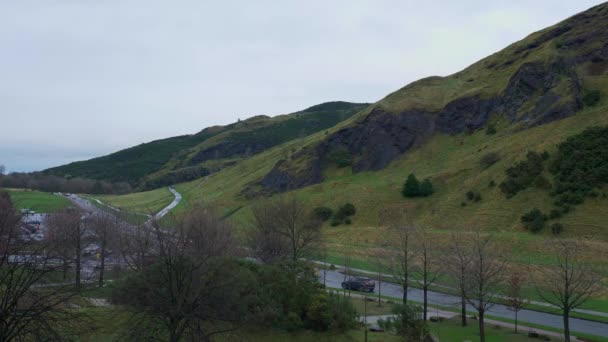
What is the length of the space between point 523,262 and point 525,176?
71.2 ft

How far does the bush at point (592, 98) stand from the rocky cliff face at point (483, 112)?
0.97 meters

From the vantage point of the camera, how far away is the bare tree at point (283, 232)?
34156 mm

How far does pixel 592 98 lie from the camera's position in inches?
2516

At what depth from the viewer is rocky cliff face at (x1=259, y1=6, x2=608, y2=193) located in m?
71.2

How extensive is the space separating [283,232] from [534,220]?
2542 centimetres

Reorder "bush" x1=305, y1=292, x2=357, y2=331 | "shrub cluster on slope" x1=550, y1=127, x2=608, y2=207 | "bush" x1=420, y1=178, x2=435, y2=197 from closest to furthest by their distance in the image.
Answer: "bush" x1=305, y1=292, x2=357, y2=331
"shrub cluster on slope" x1=550, y1=127, x2=608, y2=207
"bush" x1=420, y1=178, x2=435, y2=197

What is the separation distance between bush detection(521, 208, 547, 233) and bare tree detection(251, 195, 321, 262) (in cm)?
2091

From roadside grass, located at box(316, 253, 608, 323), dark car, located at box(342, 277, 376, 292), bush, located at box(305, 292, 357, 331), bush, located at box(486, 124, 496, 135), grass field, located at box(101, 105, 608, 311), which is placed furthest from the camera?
bush, located at box(486, 124, 496, 135)

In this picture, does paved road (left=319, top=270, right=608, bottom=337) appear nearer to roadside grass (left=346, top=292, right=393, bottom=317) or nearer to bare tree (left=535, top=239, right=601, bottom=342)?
bare tree (left=535, top=239, right=601, bottom=342)

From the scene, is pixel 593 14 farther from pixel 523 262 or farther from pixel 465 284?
pixel 465 284

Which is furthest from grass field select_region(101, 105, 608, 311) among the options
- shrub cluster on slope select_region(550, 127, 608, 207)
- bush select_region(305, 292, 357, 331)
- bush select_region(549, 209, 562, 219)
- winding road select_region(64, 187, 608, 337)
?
bush select_region(305, 292, 357, 331)

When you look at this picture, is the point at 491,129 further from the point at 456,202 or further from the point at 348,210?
the point at 348,210

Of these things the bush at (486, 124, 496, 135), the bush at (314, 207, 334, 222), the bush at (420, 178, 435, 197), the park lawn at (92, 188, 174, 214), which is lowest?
the park lawn at (92, 188, 174, 214)

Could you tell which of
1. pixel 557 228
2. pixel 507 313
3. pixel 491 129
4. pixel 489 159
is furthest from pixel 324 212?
pixel 507 313
